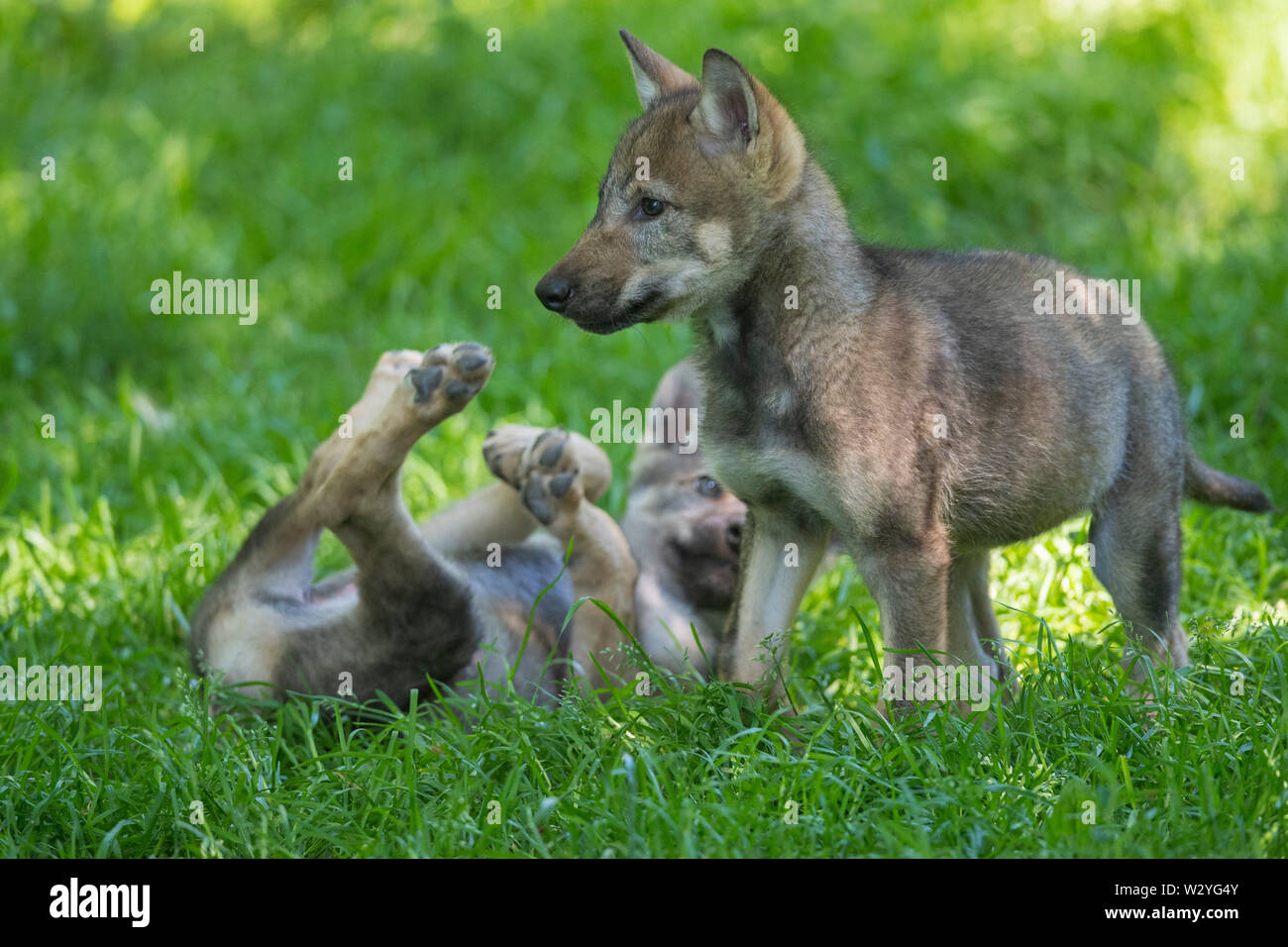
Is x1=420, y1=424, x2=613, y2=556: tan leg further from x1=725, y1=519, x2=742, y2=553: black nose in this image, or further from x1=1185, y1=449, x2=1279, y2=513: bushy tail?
x1=1185, y1=449, x2=1279, y2=513: bushy tail

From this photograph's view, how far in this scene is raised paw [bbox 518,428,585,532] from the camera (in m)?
4.34

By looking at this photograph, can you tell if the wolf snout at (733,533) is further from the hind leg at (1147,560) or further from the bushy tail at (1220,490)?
the bushy tail at (1220,490)

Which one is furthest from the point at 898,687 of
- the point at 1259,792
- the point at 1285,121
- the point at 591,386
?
the point at 1285,121

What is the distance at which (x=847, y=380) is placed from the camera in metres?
3.47

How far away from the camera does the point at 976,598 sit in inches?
173

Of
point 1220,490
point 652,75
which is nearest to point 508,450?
point 652,75

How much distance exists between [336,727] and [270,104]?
6.41 metres

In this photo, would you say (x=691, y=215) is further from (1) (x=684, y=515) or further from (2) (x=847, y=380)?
(1) (x=684, y=515)

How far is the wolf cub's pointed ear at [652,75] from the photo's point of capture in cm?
387

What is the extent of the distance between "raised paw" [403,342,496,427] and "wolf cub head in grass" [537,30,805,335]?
0.71 metres

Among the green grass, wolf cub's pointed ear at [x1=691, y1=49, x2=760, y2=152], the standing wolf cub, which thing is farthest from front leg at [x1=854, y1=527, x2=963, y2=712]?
wolf cub's pointed ear at [x1=691, y1=49, x2=760, y2=152]

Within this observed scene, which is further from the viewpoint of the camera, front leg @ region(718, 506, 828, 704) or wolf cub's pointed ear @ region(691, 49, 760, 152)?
front leg @ region(718, 506, 828, 704)

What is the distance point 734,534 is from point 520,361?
251 cm

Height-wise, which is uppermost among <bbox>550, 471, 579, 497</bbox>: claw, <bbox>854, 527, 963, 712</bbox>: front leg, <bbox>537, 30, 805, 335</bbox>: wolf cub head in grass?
<bbox>537, 30, 805, 335</bbox>: wolf cub head in grass
